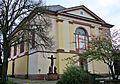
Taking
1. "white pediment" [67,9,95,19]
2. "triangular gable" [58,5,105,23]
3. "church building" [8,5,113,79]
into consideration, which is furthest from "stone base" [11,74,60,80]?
"white pediment" [67,9,95,19]

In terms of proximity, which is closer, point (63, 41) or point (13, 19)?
point (13, 19)

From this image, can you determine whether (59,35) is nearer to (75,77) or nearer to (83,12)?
(83,12)

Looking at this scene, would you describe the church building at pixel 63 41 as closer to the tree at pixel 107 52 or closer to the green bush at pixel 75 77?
the tree at pixel 107 52

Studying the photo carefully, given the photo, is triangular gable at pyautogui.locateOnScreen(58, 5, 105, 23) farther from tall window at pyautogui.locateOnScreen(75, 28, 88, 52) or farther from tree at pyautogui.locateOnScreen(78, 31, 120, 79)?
tree at pyautogui.locateOnScreen(78, 31, 120, 79)

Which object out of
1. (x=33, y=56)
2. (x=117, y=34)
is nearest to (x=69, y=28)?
(x=33, y=56)

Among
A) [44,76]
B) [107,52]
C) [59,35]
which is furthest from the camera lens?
[59,35]

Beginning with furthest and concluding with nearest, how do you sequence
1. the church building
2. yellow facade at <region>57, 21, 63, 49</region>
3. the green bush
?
1. yellow facade at <region>57, 21, 63, 49</region>
2. the church building
3. the green bush

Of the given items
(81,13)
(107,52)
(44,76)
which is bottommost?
(44,76)

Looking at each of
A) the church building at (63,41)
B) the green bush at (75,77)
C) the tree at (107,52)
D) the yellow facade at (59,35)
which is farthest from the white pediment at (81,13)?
the green bush at (75,77)

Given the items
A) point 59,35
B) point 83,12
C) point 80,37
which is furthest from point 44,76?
point 83,12

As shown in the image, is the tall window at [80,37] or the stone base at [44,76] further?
the tall window at [80,37]

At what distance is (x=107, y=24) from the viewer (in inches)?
1296

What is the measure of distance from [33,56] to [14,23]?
9958 mm

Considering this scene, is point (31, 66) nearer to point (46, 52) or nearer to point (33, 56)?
point (33, 56)
